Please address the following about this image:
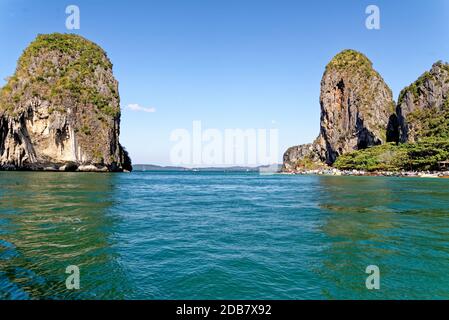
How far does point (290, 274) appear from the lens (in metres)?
13.2

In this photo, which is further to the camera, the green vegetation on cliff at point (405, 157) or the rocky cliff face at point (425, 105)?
the rocky cliff face at point (425, 105)

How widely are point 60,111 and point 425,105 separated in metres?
194

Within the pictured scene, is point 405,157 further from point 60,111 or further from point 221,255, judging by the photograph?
point 60,111

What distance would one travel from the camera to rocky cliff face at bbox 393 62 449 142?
531 feet

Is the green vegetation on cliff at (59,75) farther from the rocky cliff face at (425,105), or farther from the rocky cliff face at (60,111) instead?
the rocky cliff face at (425,105)

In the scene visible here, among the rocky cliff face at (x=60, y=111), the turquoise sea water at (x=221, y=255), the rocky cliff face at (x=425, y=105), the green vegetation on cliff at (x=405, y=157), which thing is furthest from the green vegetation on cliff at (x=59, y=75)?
the rocky cliff face at (x=425, y=105)

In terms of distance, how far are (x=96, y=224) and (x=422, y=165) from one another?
142 meters

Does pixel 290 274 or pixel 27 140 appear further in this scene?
pixel 27 140

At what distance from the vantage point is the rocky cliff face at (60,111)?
434 feet

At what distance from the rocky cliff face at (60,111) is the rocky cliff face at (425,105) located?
16089cm

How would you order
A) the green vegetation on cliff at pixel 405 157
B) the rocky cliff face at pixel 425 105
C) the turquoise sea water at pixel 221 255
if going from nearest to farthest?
1. the turquoise sea water at pixel 221 255
2. the green vegetation on cliff at pixel 405 157
3. the rocky cliff face at pixel 425 105

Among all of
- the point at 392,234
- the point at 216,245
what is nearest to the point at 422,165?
the point at 392,234

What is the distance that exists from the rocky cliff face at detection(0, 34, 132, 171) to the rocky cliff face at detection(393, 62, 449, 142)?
161m
